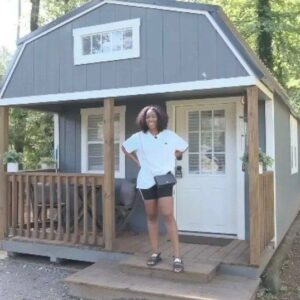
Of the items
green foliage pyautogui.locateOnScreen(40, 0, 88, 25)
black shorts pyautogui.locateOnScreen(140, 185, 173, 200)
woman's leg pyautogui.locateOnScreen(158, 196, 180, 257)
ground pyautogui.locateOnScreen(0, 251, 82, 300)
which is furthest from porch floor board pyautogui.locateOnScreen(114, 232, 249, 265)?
green foliage pyautogui.locateOnScreen(40, 0, 88, 25)

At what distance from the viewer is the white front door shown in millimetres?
6246

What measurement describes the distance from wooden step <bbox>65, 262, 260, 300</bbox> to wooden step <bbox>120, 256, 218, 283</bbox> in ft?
0.18

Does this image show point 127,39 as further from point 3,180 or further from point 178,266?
point 178,266

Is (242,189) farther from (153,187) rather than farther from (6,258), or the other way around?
(6,258)

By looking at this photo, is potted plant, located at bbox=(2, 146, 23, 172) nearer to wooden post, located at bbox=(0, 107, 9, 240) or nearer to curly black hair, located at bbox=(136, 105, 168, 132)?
wooden post, located at bbox=(0, 107, 9, 240)

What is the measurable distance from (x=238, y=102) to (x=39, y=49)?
9.22 ft

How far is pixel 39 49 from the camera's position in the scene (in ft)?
19.7

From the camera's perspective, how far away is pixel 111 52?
551 centimetres

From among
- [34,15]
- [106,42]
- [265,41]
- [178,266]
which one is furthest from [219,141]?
[34,15]

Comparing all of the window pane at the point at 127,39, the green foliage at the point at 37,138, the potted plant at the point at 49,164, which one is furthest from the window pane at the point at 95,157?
the green foliage at the point at 37,138

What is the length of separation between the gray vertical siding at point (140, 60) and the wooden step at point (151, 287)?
7.09 ft

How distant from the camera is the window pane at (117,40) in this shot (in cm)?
546

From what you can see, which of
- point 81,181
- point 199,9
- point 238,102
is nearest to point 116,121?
point 81,181

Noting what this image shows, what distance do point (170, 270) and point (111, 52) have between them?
2.72m
